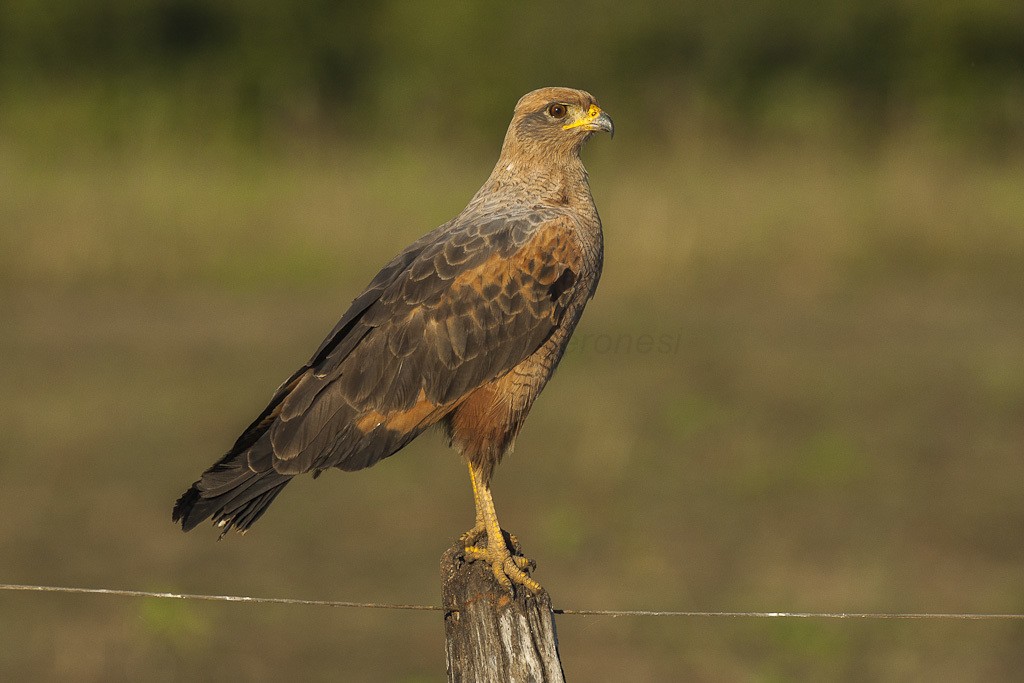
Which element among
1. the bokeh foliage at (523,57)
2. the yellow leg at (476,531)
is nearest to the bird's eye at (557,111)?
the yellow leg at (476,531)

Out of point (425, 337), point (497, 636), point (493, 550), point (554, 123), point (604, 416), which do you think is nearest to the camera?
point (497, 636)

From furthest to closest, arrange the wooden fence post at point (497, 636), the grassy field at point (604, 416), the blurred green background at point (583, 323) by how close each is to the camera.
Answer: the blurred green background at point (583, 323), the grassy field at point (604, 416), the wooden fence post at point (497, 636)

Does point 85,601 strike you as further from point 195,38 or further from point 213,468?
point 195,38

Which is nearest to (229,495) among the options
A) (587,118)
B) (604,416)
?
(587,118)

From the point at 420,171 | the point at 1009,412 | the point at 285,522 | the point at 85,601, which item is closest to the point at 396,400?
the point at 85,601

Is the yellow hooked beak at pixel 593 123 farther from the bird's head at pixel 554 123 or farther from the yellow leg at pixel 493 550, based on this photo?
the yellow leg at pixel 493 550

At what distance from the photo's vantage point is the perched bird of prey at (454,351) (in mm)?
4082

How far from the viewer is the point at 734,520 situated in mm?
7789

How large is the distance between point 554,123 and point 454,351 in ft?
3.11

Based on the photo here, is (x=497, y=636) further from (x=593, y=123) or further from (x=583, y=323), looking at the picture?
(x=583, y=323)

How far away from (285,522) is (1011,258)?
23.5ft

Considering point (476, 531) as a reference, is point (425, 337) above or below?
above

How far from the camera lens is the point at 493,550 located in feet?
12.9

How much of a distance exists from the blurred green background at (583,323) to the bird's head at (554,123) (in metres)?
2.49
